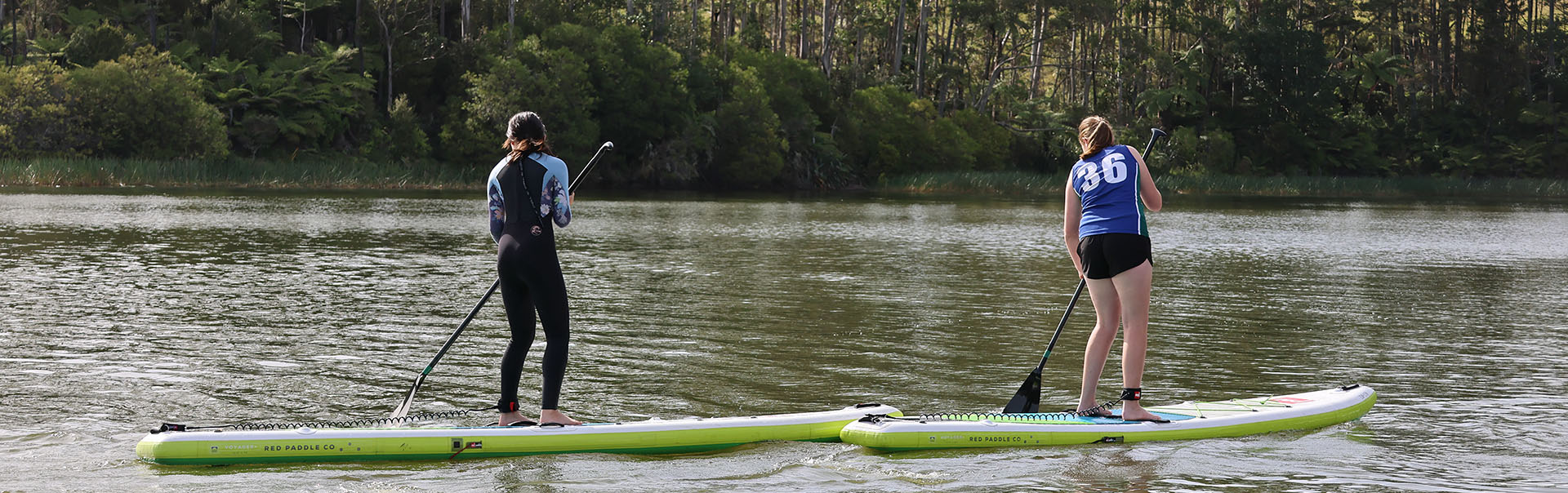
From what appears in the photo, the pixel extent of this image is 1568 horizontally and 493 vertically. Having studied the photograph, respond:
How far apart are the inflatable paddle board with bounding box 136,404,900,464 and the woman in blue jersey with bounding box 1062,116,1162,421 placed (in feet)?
4.13

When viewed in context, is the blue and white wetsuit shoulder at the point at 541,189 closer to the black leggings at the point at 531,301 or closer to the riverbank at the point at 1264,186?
the black leggings at the point at 531,301

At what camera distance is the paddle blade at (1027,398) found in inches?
325

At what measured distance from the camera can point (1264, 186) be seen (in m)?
69.7

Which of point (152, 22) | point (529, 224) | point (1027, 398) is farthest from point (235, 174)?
point (1027, 398)

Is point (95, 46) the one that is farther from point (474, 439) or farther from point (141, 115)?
point (474, 439)

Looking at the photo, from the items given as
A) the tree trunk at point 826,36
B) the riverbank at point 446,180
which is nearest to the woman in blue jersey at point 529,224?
the riverbank at point 446,180

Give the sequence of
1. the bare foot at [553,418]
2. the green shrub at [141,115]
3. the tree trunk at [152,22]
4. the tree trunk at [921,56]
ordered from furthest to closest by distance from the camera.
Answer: the tree trunk at [921,56]
the tree trunk at [152,22]
the green shrub at [141,115]
the bare foot at [553,418]

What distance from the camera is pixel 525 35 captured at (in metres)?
66.1

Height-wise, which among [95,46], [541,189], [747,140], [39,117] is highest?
[95,46]

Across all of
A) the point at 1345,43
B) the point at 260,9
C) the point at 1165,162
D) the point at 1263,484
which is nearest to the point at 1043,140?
the point at 1165,162

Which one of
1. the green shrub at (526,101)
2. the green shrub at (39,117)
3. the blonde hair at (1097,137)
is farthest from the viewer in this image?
the green shrub at (526,101)

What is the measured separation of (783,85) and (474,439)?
6263 centimetres

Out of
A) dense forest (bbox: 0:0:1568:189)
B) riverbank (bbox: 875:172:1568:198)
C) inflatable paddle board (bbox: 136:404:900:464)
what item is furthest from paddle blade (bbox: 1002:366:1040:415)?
riverbank (bbox: 875:172:1568:198)

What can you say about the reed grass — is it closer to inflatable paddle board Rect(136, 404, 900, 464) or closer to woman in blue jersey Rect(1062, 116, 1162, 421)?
inflatable paddle board Rect(136, 404, 900, 464)
